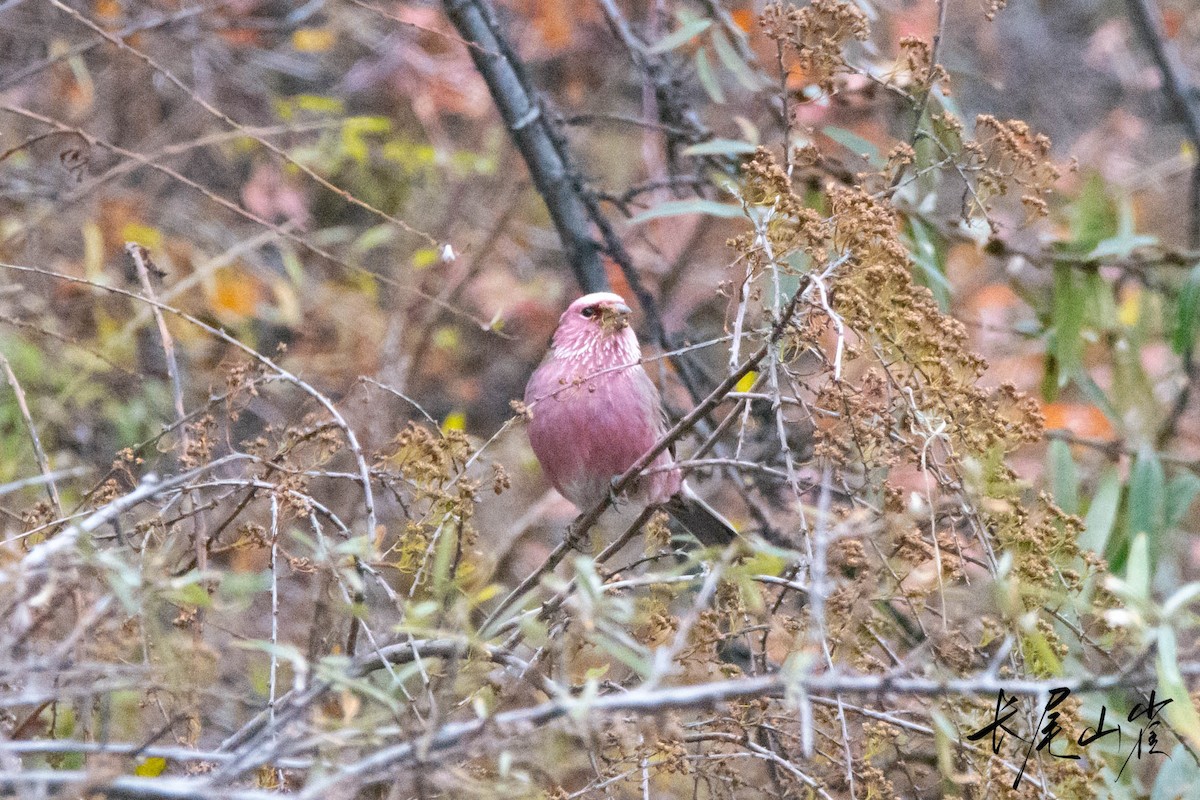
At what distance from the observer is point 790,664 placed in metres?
1.75

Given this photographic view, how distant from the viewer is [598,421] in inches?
173

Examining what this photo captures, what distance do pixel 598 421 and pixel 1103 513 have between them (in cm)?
167

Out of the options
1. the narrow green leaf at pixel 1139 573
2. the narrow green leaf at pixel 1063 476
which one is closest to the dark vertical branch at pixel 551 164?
the narrow green leaf at pixel 1063 476

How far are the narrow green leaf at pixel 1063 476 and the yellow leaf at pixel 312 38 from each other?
4520 mm

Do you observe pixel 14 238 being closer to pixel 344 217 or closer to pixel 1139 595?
pixel 344 217

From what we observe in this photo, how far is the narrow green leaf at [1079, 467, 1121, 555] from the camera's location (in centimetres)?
404

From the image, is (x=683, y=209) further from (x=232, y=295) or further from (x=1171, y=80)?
(x=232, y=295)

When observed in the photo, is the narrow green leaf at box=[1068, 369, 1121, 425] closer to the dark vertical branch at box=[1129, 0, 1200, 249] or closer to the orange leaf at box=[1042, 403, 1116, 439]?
the dark vertical branch at box=[1129, 0, 1200, 249]

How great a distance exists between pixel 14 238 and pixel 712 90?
2727mm

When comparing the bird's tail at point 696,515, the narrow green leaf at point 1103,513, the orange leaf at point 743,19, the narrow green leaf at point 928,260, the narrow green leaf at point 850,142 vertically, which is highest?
the orange leaf at point 743,19

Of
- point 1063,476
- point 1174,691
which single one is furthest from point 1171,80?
point 1174,691

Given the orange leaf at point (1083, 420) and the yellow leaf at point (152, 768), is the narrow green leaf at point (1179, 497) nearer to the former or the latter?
the orange leaf at point (1083, 420)

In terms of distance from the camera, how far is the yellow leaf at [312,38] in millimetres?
6957

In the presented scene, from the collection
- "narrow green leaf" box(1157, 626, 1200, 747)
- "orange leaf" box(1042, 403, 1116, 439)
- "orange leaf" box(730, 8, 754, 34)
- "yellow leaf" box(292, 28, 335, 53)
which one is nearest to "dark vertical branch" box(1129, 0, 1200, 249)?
"orange leaf" box(1042, 403, 1116, 439)
